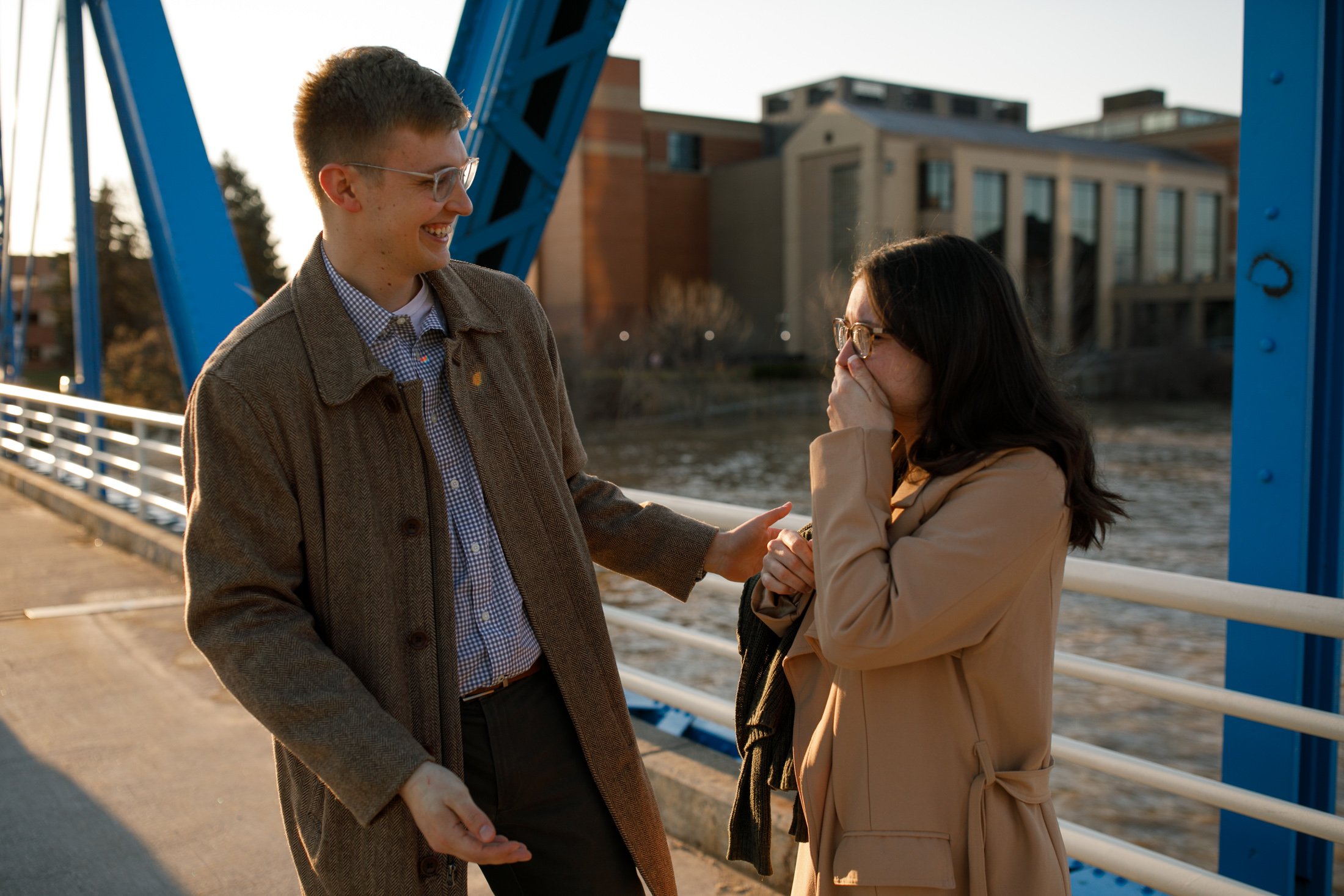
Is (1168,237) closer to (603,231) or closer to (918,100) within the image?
(918,100)

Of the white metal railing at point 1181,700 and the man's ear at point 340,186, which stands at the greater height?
the man's ear at point 340,186

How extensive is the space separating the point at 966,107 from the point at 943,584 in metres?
74.3

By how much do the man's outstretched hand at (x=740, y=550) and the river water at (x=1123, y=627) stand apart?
630mm

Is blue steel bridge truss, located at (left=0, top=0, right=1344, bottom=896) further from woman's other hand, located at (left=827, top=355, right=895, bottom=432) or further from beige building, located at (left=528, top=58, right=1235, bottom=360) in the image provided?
beige building, located at (left=528, top=58, right=1235, bottom=360)

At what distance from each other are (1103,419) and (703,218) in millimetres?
23111

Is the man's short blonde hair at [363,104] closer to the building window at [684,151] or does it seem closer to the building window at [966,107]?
the building window at [684,151]

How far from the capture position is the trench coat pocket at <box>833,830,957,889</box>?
1.61 meters

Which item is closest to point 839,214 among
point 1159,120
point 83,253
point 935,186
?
point 935,186

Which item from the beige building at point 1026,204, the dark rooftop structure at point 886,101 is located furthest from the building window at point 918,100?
the beige building at point 1026,204

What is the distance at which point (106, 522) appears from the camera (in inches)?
324

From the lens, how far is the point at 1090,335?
5681 centimetres

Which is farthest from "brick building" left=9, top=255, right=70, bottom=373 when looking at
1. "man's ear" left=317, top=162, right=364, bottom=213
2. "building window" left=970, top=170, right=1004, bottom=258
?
"man's ear" left=317, top=162, right=364, bottom=213

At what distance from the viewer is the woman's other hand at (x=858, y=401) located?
1.71 metres

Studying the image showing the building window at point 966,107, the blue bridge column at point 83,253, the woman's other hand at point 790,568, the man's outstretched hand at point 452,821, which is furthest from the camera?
the building window at point 966,107
